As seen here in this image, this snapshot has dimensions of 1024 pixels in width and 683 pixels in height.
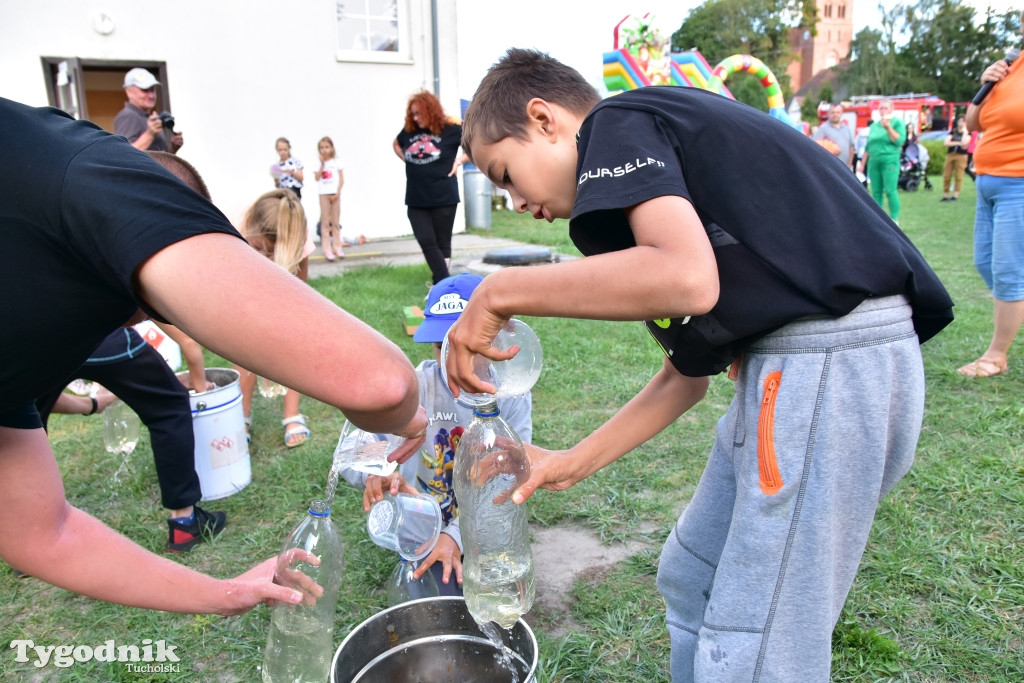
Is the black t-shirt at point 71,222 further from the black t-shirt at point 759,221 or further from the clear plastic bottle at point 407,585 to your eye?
the clear plastic bottle at point 407,585

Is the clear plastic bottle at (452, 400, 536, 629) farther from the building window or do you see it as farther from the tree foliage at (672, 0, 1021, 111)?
the tree foliage at (672, 0, 1021, 111)

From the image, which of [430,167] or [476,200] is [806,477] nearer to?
[430,167]

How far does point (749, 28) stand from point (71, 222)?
230 feet

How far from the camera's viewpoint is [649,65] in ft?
52.2

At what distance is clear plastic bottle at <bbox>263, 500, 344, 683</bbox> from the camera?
2352mm

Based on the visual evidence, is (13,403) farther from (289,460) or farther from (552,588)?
(289,460)

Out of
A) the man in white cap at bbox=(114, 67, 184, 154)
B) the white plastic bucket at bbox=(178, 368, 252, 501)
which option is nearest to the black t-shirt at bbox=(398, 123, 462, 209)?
the man in white cap at bbox=(114, 67, 184, 154)

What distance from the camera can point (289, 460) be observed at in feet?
13.0

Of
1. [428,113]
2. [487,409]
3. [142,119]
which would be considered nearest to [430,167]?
[428,113]

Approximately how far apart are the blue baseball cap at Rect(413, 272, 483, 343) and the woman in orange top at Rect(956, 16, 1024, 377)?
11.5ft

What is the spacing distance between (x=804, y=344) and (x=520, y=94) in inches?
30.5

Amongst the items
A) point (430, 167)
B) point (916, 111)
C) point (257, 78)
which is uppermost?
point (257, 78)

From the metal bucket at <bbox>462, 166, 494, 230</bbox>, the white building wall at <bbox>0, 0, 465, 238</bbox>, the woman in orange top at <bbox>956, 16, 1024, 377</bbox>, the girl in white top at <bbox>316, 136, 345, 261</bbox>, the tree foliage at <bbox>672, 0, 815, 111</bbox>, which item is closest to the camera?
the woman in orange top at <bbox>956, 16, 1024, 377</bbox>

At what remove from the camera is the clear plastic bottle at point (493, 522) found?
1.97 m
